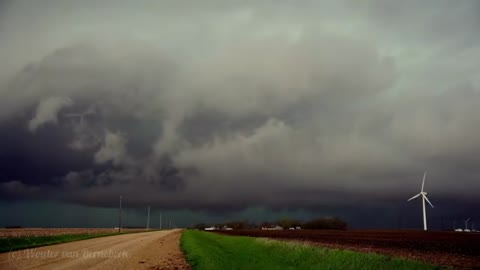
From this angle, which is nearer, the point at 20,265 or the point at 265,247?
the point at 20,265

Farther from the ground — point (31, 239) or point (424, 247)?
point (31, 239)

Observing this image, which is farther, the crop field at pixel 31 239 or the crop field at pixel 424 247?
the crop field at pixel 31 239

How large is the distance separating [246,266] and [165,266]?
5.87m

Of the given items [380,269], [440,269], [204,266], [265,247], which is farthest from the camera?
[265,247]

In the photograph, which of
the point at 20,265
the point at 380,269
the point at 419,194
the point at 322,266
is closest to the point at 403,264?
the point at 380,269

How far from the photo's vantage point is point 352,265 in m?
31.9

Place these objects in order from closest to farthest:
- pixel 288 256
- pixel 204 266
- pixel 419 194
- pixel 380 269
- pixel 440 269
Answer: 1. pixel 440 269
2. pixel 380 269
3. pixel 204 266
4. pixel 288 256
5. pixel 419 194

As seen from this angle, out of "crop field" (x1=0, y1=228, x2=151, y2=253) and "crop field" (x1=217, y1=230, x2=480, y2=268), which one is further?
"crop field" (x1=0, y1=228, x2=151, y2=253)

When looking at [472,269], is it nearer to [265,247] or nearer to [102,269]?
[102,269]

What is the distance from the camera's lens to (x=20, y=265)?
3031 centimetres

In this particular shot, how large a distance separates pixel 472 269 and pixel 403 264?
4152mm

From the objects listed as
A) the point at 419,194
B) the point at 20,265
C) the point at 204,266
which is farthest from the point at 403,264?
the point at 419,194

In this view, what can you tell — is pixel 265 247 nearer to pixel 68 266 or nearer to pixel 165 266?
pixel 165 266

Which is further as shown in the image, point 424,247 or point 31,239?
point 31,239
